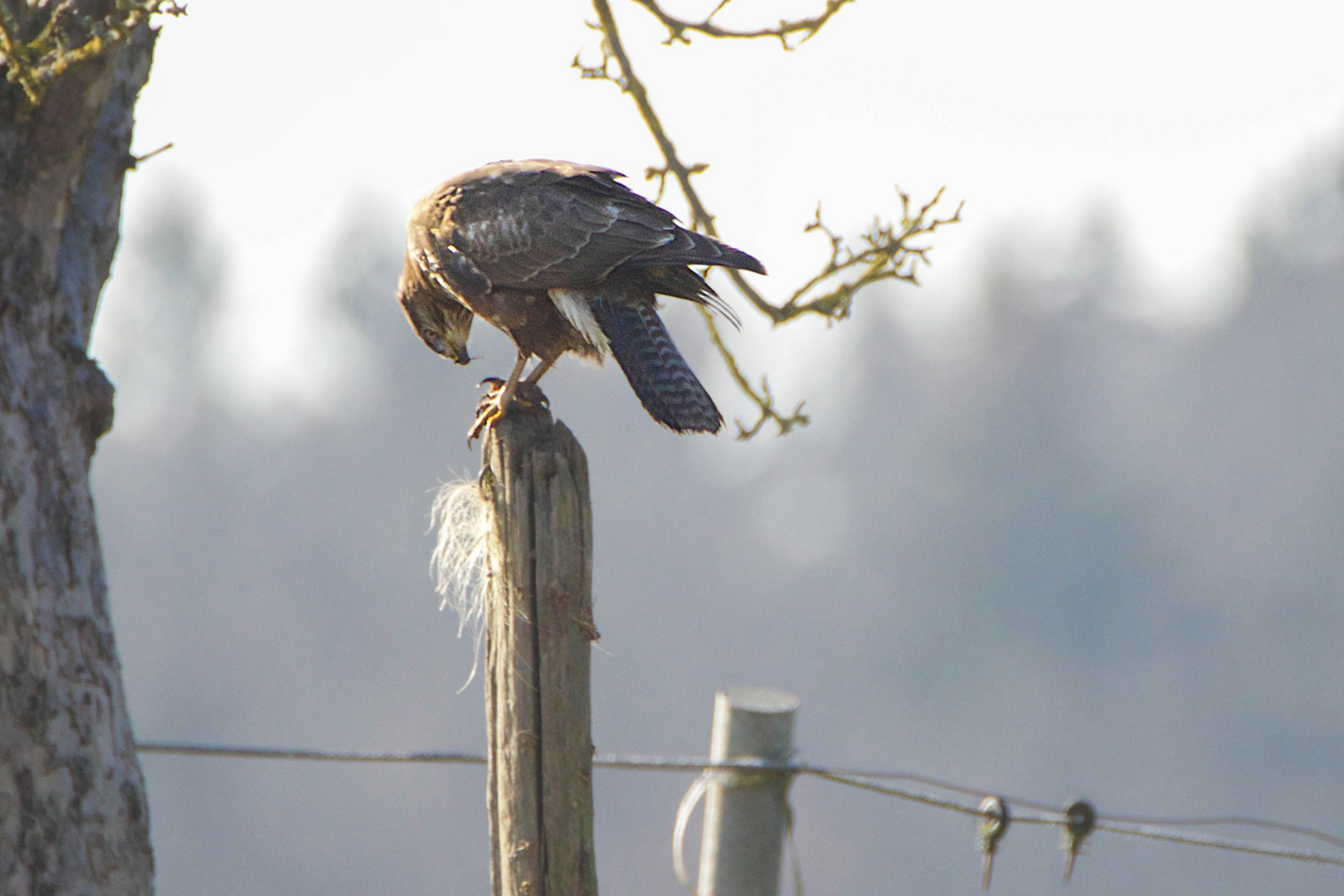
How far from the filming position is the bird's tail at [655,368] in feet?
11.7

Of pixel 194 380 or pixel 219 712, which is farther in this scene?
pixel 194 380

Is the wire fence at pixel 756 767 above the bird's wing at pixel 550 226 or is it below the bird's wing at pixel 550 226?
below

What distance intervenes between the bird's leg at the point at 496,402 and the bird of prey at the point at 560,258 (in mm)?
20

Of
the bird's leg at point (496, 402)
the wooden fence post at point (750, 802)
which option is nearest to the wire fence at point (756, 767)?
the wooden fence post at point (750, 802)

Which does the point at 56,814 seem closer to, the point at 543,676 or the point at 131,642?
the point at 543,676

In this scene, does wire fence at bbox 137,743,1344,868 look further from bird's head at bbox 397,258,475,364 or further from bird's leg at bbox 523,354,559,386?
bird's head at bbox 397,258,475,364

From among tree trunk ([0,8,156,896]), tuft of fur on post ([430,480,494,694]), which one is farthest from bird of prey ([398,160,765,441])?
tree trunk ([0,8,156,896])

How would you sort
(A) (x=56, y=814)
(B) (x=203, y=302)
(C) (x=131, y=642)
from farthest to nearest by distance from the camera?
(B) (x=203, y=302) < (C) (x=131, y=642) < (A) (x=56, y=814)

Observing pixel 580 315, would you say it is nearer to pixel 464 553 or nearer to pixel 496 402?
pixel 496 402

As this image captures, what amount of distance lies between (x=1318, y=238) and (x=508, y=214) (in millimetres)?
77121

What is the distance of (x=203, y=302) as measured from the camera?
225 ft

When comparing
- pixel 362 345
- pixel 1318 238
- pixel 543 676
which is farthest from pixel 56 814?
pixel 1318 238

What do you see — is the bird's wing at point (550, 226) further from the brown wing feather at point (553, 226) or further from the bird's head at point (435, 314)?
the bird's head at point (435, 314)

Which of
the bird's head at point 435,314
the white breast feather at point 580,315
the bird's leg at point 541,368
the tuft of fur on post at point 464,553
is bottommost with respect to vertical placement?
the tuft of fur on post at point 464,553
